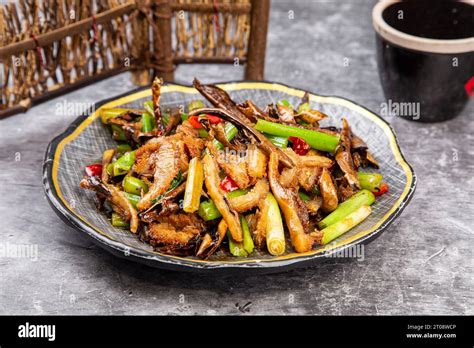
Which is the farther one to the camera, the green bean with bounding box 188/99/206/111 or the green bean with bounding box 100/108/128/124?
the green bean with bounding box 188/99/206/111

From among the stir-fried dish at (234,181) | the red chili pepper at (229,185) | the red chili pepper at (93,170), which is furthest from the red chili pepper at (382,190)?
the red chili pepper at (93,170)

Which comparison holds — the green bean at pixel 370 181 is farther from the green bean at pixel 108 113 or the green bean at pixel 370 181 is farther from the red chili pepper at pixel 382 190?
the green bean at pixel 108 113

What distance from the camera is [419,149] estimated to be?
378 cm

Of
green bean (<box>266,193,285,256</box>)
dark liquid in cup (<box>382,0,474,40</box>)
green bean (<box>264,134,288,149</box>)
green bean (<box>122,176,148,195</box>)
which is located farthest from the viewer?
dark liquid in cup (<box>382,0,474,40</box>)

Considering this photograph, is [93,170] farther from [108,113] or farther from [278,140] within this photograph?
[278,140]

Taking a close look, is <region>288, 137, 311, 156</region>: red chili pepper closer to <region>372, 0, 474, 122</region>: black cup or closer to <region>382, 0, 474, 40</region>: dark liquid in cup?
<region>372, 0, 474, 122</region>: black cup

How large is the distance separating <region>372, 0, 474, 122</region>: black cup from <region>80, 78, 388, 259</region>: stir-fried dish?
82cm

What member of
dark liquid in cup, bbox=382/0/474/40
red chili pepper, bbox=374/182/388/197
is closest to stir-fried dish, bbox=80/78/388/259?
red chili pepper, bbox=374/182/388/197

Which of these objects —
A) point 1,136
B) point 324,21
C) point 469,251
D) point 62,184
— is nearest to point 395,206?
point 469,251

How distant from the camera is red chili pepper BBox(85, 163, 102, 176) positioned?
304 cm

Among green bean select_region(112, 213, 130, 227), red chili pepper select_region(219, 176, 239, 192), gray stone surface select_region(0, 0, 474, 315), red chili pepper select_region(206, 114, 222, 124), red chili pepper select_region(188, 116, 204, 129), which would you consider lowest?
gray stone surface select_region(0, 0, 474, 315)

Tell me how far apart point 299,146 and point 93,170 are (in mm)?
911
